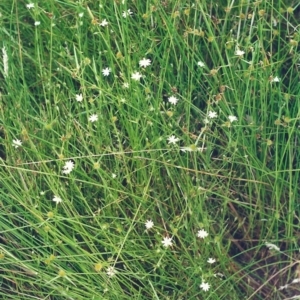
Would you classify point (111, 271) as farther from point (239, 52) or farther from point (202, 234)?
point (239, 52)

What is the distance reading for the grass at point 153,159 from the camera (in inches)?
48.5

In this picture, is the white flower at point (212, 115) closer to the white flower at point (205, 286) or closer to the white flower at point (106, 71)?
the white flower at point (106, 71)

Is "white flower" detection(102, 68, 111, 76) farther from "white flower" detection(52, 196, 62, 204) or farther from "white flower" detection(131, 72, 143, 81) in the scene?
"white flower" detection(52, 196, 62, 204)

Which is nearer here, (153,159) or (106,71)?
(153,159)

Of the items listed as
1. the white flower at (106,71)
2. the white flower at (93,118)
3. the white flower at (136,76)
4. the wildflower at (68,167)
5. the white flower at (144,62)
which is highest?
the white flower at (144,62)

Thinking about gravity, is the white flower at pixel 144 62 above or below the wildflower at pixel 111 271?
above

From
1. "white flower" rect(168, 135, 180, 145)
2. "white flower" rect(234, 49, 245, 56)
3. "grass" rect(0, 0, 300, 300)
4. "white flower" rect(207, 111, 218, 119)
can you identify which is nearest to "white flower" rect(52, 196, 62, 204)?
"grass" rect(0, 0, 300, 300)

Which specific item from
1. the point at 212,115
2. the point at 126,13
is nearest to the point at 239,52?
the point at 212,115

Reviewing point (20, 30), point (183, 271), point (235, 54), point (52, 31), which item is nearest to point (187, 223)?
point (183, 271)

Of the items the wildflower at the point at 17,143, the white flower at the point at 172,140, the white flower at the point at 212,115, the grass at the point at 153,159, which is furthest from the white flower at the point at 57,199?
the white flower at the point at 212,115

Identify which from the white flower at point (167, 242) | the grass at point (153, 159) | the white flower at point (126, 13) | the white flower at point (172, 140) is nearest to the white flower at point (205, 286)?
the grass at point (153, 159)

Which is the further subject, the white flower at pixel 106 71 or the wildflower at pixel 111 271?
the white flower at pixel 106 71

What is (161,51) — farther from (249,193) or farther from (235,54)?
(249,193)

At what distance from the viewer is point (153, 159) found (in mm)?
1205
